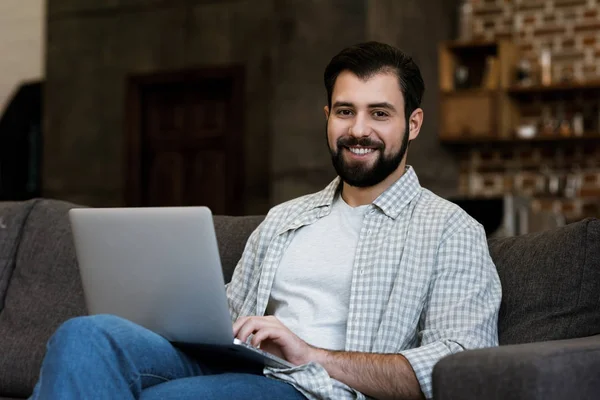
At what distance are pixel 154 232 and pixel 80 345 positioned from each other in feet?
0.85

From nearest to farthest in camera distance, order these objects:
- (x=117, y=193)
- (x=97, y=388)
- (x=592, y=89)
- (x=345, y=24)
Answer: (x=97, y=388) < (x=345, y=24) < (x=592, y=89) < (x=117, y=193)

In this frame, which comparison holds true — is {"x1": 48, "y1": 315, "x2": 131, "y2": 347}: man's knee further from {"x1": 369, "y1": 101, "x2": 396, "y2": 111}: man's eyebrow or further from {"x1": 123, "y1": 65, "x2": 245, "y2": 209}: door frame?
{"x1": 123, "y1": 65, "x2": 245, "y2": 209}: door frame

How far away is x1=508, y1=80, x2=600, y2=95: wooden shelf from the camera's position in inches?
249

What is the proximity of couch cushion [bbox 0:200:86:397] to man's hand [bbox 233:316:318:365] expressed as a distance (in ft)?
2.89

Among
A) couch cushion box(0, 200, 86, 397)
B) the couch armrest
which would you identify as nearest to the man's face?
the couch armrest

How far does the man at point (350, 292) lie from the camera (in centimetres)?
173

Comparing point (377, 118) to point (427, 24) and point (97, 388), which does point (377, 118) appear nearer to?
point (97, 388)

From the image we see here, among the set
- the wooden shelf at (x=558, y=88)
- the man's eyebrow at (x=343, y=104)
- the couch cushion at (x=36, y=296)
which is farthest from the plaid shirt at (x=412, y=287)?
the wooden shelf at (x=558, y=88)

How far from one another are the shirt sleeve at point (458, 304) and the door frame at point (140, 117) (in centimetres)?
491

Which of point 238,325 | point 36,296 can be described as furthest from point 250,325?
point 36,296

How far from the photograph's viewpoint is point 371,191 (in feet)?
7.29

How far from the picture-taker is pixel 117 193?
7.31 m

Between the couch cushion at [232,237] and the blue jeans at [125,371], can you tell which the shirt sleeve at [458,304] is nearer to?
the blue jeans at [125,371]

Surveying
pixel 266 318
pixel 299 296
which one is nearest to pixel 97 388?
pixel 266 318
